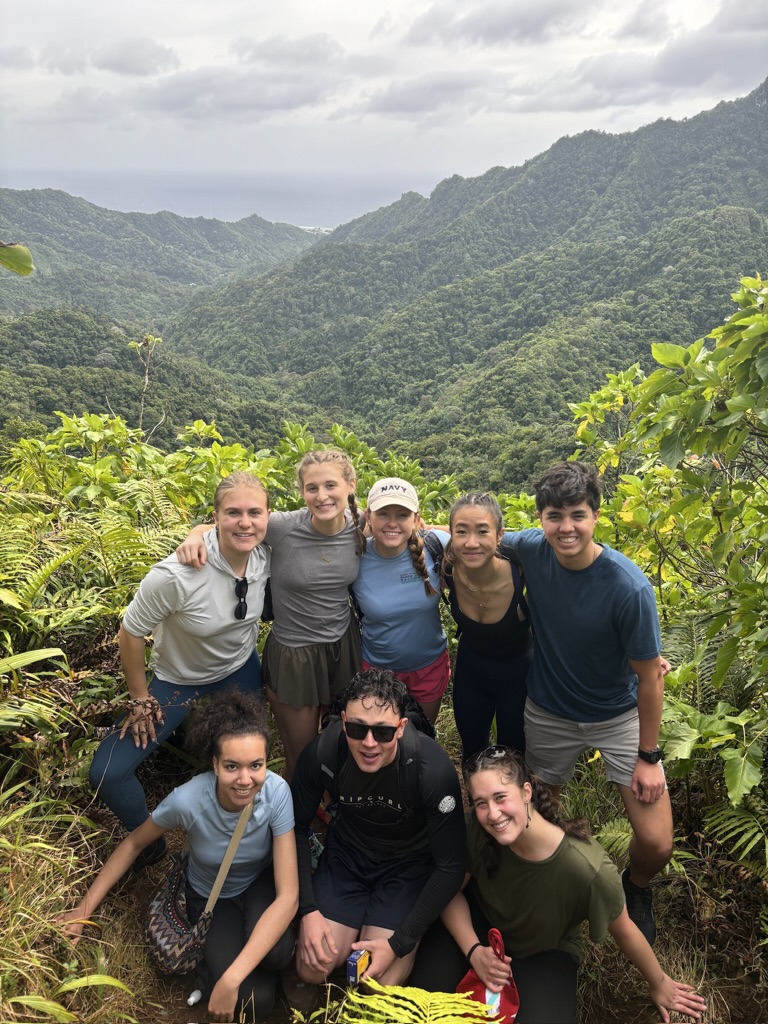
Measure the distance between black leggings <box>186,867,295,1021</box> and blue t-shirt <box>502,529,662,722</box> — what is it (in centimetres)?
145

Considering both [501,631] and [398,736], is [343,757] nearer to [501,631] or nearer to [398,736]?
[398,736]

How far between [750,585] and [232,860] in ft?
7.74

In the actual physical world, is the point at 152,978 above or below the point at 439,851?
below

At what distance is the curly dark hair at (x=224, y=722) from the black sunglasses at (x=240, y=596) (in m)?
0.34

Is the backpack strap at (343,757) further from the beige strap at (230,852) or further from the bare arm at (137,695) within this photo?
the bare arm at (137,695)

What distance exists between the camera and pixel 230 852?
2.87 meters

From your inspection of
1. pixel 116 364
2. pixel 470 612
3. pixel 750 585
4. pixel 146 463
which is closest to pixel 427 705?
pixel 470 612

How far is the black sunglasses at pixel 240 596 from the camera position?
10.3ft

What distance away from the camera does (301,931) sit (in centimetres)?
297

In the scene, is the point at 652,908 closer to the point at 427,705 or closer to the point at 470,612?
the point at 427,705

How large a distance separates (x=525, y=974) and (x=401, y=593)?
5.26ft

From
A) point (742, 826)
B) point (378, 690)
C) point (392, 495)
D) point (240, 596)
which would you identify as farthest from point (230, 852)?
point (742, 826)

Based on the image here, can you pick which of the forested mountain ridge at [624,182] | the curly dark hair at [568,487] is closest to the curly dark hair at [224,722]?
the curly dark hair at [568,487]

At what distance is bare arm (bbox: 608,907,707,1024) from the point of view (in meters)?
2.66
